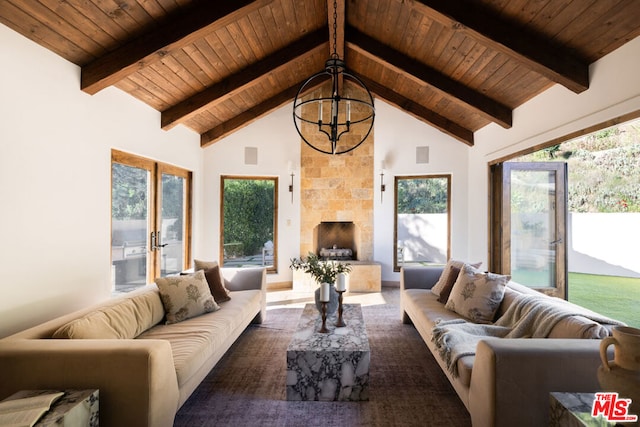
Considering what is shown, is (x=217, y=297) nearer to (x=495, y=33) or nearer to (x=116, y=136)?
(x=116, y=136)

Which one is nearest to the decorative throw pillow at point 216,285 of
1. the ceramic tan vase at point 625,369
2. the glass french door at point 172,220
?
the glass french door at point 172,220

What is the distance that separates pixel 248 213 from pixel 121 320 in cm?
397

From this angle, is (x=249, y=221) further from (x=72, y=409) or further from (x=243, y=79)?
(x=72, y=409)

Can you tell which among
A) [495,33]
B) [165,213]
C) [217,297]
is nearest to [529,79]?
[495,33]

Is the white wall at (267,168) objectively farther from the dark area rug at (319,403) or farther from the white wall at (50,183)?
the dark area rug at (319,403)

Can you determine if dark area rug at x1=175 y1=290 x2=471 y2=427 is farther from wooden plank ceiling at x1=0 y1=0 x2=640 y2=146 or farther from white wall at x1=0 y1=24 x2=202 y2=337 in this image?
wooden plank ceiling at x1=0 y1=0 x2=640 y2=146

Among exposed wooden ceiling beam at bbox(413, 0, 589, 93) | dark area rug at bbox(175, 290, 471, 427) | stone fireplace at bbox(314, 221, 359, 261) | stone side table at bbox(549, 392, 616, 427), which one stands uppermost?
exposed wooden ceiling beam at bbox(413, 0, 589, 93)

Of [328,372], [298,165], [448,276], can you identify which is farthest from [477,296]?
[298,165]

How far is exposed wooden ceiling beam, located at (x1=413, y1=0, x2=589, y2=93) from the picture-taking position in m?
3.02

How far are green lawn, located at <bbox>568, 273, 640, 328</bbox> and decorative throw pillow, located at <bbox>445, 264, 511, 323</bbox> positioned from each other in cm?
277

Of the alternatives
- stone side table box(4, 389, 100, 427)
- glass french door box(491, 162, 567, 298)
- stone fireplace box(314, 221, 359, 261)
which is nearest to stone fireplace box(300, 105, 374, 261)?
stone fireplace box(314, 221, 359, 261)

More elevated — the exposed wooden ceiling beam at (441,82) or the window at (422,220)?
the exposed wooden ceiling beam at (441,82)

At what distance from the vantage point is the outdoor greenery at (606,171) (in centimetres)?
733

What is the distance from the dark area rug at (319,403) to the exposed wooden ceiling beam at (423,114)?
3.69 m
